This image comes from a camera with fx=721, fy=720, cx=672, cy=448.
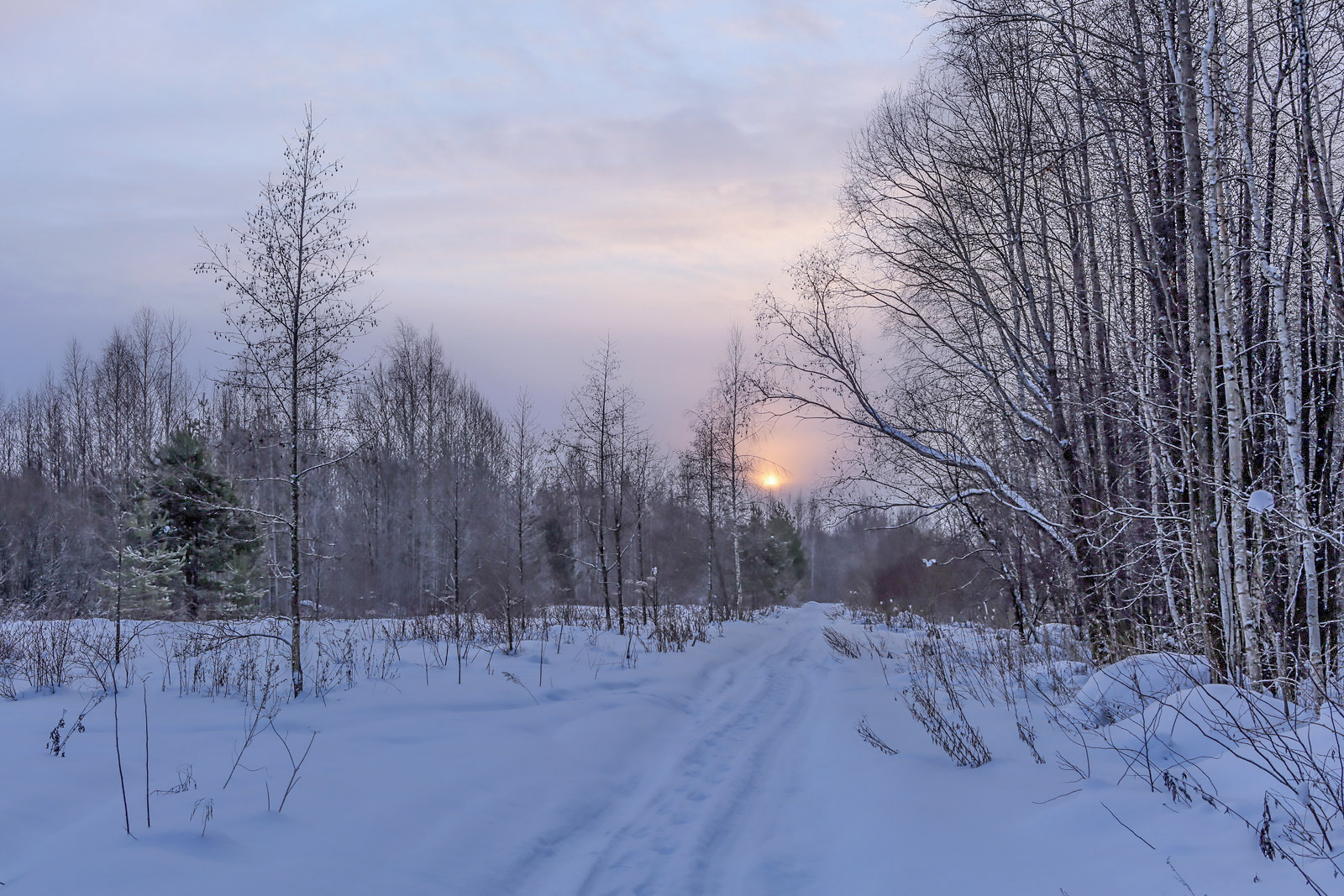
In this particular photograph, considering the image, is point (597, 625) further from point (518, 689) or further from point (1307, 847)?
point (1307, 847)

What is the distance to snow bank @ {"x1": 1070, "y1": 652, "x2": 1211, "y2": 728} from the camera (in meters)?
5.70

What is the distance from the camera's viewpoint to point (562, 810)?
503 cm

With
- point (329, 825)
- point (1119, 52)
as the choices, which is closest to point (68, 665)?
point (329, 825)

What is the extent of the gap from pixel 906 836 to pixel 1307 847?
2.08m

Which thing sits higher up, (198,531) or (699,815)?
(198,531)

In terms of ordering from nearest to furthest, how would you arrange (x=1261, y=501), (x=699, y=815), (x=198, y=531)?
(x=1261, y=501) → (x=699, y=815) → (x=198, y=531)

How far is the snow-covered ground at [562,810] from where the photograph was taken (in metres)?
3.52

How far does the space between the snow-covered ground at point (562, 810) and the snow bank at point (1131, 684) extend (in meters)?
0.42

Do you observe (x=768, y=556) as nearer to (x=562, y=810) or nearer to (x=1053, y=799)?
(x=562, y=810)

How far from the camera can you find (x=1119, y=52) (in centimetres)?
862

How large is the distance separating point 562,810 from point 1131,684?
4.68m

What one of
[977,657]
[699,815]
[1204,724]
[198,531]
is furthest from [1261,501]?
[198,531]

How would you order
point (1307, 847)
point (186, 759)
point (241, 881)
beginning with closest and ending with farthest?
point (1307, 847) < point (241, 881) < point (186, 759)

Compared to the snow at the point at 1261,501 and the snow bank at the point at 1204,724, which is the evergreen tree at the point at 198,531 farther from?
the snow at the point at 1261,501
